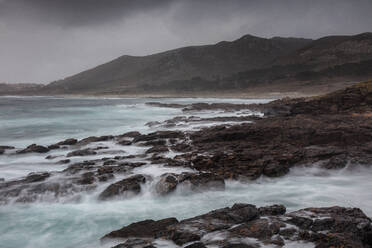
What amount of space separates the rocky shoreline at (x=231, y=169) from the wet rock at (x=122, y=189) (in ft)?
0.10

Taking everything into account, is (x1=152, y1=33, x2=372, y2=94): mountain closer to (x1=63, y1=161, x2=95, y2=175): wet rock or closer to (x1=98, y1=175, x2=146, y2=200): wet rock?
(x1=63, y1=161, x2=95, y2=175): wet rock

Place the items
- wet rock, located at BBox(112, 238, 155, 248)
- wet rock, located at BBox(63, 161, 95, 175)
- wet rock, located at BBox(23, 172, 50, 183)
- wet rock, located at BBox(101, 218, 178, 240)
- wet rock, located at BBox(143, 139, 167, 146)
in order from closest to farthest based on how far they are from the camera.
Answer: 1. wet rock, located at BBox(112, 238, 155, 248)
2. wet rock, located at BBox(101, 218, 178, 240)
3. wet rock, located at BBox(23, 172, 50, 183)
4. wet rock, located at BBox(63, 161, 95, 175)
5. wet rock, located at BBox(143, 139, 167, 146)

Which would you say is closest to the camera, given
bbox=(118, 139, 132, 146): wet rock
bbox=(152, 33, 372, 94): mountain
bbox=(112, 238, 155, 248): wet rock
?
bbox=(112, 238, 155, 248): wet rock

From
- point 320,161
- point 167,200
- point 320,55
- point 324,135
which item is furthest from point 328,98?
point 320,55

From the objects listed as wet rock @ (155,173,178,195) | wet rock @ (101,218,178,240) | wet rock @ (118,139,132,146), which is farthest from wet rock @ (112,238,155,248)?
wet rock @ (118,139,132,146)

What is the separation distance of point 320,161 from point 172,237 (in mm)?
7578

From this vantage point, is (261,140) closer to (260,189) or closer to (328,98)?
(260,189)

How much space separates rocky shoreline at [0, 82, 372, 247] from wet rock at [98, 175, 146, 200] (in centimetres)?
3

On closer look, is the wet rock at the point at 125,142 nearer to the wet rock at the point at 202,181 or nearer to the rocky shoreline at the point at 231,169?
the rocky shoreline at the point at 231,169

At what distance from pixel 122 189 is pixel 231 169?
3.90 meters

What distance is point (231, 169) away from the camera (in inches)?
404

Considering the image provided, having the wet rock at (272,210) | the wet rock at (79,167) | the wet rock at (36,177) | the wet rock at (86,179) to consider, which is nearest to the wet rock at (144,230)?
the wet rock at (272,210)

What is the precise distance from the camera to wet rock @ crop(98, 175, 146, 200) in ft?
29.4

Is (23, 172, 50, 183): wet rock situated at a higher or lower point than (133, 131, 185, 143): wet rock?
lower
